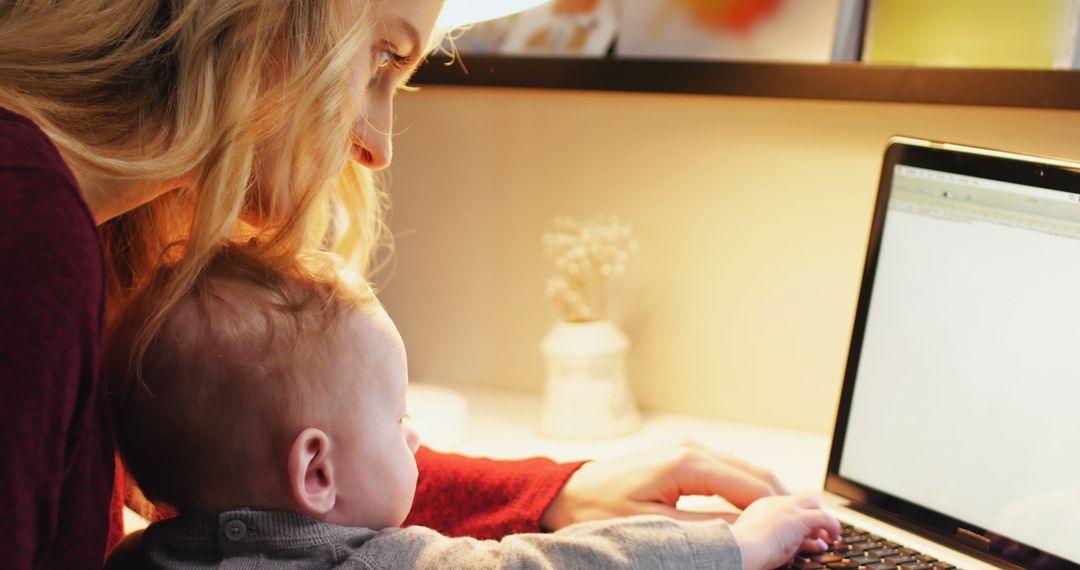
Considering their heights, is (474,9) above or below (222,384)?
above

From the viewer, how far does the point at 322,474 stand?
0.73 metres

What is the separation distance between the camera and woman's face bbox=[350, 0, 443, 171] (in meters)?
0.83

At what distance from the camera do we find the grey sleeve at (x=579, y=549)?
0.71m

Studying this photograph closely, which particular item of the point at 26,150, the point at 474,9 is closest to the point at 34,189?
the point at 26,150

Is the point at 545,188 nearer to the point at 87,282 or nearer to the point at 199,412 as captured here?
the point at 199,412

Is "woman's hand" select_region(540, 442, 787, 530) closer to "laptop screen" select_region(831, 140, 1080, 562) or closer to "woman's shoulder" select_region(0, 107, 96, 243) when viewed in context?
"laptop screen" select_region(831, 140, 1080, 562)

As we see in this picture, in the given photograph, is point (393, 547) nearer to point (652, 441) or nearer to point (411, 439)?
point (411, 439)

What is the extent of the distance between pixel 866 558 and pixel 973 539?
0.40 ft

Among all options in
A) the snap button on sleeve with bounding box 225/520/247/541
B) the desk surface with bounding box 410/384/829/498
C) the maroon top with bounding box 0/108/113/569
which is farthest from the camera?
the desk surface with bounding box 410/384/829/498

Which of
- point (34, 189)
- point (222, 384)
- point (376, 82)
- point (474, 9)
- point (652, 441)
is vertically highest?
point (474, 9)

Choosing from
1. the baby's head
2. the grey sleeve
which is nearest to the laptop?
the grey sleeve

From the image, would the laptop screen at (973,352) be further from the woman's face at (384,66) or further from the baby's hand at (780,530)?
the woman's face at (384,66)

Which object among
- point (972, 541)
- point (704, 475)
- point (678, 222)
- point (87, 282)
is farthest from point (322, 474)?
point (678, 222)

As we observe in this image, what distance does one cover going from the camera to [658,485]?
0.91 metres
